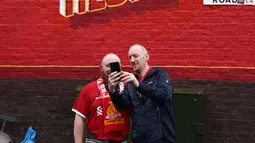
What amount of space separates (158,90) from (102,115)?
70cm

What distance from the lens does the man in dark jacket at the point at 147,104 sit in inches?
156

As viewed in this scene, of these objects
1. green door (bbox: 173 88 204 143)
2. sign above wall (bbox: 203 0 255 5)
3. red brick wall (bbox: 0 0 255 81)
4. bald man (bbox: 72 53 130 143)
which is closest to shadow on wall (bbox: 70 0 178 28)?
red brick wall (bbox: 0 0 255 81)

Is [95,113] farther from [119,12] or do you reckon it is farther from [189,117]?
[119,12]

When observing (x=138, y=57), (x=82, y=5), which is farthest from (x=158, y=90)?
(x=82, y=5)

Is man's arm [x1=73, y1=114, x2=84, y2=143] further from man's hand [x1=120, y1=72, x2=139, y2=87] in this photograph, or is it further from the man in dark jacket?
man's hand [x1=120, y1=72, x2=139, y2=87]

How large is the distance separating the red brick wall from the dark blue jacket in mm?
2865

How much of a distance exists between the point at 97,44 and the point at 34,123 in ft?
5.50

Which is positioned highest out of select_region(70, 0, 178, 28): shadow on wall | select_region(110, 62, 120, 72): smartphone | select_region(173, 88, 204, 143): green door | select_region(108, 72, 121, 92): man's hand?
select_region(70, 0, 178, 28): shadow on wall

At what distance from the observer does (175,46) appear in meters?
6.88

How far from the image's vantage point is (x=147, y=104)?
157 inches

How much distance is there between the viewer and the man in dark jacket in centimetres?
396

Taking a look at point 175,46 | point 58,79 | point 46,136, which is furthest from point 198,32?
point 46,136

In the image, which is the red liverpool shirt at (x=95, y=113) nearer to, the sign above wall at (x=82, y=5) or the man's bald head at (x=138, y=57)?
the man's bald head at (x=138, y=57)

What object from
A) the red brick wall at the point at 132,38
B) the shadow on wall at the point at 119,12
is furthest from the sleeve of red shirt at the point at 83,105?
the shadow on wall at the point at 119,12
